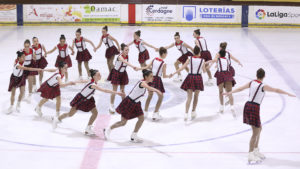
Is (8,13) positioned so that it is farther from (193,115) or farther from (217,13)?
(193,115)

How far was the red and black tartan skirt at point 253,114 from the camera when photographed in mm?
7602

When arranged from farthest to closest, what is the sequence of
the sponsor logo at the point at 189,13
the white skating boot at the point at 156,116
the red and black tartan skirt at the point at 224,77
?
the sponsor logo at the point at 189,13 < the red and black tartan skirt at the point at 224,77 < the white skating boot at the point at 156,116

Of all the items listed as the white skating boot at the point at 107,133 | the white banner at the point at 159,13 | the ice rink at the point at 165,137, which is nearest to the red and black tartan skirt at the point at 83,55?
the ice rink at the point at 165,137

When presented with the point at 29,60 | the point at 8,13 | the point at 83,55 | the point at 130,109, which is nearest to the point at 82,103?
the point at 130,109

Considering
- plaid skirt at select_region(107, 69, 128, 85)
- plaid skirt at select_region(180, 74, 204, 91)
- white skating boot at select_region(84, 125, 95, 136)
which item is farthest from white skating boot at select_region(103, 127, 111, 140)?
plaid skirt at select_region(180, 74, 204, 91)

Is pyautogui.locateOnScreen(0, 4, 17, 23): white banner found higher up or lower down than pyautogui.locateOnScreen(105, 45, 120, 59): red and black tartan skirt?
higher up

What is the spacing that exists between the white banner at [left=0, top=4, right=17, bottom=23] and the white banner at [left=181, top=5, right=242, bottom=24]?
25.4 ft

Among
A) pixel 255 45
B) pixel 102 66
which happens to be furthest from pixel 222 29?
pixel 102 66

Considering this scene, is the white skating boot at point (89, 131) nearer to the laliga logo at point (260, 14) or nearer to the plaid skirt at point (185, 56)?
the plaid skirt at point (185, 56)

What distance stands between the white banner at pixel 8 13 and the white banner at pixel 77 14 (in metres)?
0.48

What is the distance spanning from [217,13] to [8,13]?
9.61 meters

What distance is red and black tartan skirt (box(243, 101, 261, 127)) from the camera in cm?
760

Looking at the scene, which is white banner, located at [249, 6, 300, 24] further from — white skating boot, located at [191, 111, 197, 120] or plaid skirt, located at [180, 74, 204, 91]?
plaid skirt, located at [180, 74, 204, 91]

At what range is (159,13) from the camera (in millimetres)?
22156
